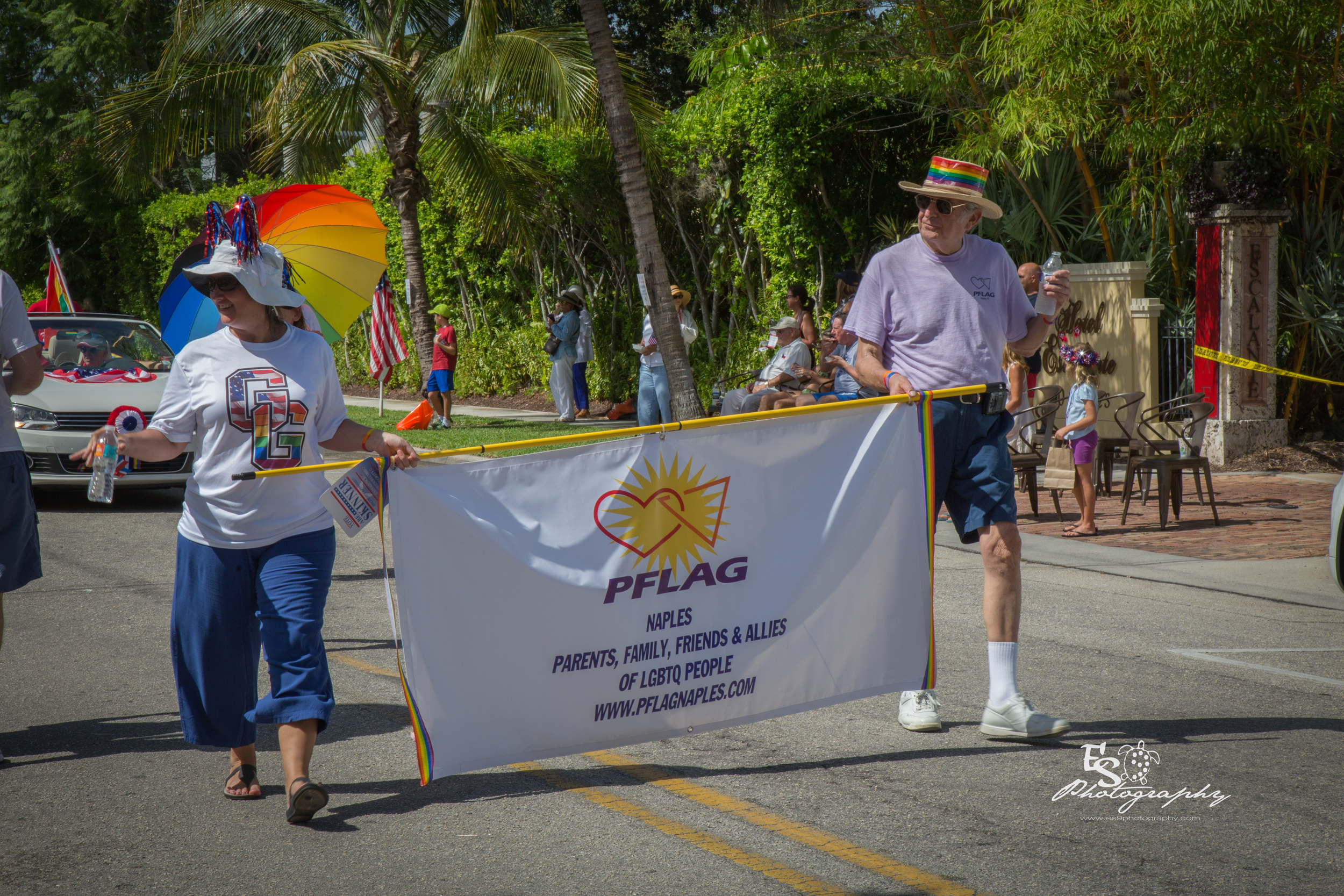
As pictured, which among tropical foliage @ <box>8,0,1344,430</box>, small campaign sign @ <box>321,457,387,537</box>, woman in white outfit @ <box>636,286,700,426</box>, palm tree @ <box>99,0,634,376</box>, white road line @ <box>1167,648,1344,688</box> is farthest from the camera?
palm tree @ <box>99,0,634,376</box>

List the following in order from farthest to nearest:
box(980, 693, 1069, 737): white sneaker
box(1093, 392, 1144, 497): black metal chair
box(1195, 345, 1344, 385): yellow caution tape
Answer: box(1195, 345, 1344, 385): yellow caution tape, box(1093, 392, 1144, 497): black metal chair, box(980, 693, 1069, 737): white sneaker

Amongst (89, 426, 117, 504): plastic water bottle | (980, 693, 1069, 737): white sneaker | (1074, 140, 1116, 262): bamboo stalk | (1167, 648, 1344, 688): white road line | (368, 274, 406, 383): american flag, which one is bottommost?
(1167, 648, 1344, 688): white road line

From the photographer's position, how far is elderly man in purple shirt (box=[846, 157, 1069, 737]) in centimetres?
469

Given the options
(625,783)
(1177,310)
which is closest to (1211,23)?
(1177,310)

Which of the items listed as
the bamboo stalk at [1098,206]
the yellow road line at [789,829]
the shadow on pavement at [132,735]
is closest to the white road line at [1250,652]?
the yellow road line at [789,829]

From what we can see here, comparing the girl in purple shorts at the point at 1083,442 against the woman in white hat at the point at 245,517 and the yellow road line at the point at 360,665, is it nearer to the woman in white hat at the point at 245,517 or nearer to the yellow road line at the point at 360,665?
the yellow road line at the point at 360,665

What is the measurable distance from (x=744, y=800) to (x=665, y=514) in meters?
1.00

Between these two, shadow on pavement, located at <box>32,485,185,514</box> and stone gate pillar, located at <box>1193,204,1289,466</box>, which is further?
stone gate pillar, located at <box>1193,204,1289,466</box>

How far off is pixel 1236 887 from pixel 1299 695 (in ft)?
7.66

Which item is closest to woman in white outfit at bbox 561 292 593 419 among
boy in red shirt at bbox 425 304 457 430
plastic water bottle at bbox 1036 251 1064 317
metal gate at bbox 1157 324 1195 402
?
boy in red shirt at bbox 425 304 457 430

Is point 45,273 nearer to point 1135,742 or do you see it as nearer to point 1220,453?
point 1220,453

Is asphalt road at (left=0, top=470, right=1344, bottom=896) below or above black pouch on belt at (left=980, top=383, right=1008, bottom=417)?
below

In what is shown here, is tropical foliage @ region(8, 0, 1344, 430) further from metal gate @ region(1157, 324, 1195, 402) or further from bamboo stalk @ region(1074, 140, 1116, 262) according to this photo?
metal gate @ region(1157, 324, 1195, 402)

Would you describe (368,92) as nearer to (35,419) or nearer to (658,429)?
(35,419)
